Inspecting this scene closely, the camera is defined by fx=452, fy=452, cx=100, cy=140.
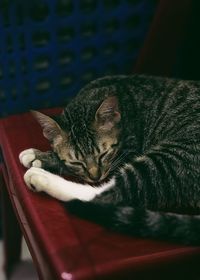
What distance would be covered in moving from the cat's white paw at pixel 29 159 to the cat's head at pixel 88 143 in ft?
0.18

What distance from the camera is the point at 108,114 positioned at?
3.44ft

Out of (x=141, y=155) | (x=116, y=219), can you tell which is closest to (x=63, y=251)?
(x=116, y=219)

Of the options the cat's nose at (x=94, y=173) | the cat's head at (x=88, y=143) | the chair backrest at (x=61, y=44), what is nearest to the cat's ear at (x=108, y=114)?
the cat's head at (x=88, y=143)

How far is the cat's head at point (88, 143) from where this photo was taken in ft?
3.44

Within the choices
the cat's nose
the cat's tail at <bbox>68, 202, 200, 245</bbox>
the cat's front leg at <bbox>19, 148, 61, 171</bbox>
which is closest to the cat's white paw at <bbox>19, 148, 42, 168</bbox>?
the cat's front leg at <bbox>19, 148, 61, 171</bbox>

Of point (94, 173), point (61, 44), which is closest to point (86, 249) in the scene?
point (94, 173)

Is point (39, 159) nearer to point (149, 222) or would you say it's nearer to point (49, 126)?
point (49, 126)

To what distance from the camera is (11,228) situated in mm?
1271

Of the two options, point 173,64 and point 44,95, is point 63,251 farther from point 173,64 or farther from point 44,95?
point 173,64

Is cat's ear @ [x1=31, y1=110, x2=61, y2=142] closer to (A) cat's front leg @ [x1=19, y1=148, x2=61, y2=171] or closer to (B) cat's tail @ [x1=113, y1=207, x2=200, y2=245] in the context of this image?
(A) cat's front leg @ [x1=19, y1=148, x2=61, y2=171]

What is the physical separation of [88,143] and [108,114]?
0.27 feet

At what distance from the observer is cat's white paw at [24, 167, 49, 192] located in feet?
3.10

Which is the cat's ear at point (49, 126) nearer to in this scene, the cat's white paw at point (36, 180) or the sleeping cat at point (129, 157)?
the sleeping cat at point (129, 157)

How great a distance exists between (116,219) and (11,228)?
1.73ft
